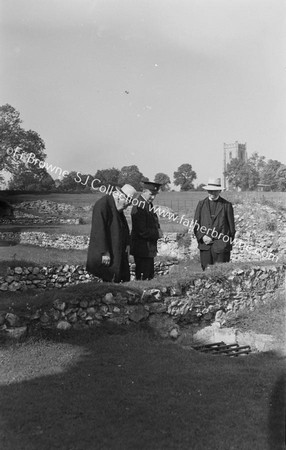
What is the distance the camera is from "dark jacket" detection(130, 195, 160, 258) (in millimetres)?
8172

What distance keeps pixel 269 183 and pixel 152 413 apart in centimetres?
1927

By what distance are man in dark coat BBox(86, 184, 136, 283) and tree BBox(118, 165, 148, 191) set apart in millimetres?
2385

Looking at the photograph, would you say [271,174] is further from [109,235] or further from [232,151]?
[109,235]

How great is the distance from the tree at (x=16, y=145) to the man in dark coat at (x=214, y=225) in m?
3.10

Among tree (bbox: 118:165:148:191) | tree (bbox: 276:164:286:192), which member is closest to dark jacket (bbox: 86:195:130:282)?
tree (bbox: 118:165:148:191)

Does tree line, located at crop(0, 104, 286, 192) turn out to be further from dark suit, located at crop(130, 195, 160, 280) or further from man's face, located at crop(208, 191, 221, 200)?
man's face, located at crop(208, 191, 221, 200)

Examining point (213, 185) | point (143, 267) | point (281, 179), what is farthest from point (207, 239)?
point (281, 179)

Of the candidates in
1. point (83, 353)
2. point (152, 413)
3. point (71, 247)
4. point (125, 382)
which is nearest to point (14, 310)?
point (83, 353)

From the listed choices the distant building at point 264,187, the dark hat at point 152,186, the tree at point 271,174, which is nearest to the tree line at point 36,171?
the dark hat at point 152,186

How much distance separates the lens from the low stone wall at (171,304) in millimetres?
5863

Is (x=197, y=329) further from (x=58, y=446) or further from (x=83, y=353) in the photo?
(x=58, y=446)

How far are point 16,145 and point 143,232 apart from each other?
3434 millimetres

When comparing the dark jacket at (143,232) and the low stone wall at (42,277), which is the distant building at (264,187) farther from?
the dark jacket at (143,232)

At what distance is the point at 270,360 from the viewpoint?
5.67m
